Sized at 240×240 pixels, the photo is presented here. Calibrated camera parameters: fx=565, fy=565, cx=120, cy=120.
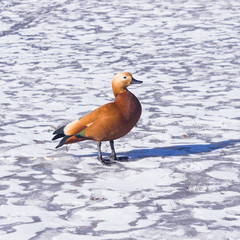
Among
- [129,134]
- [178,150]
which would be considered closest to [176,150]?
[178,150]

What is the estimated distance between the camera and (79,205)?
4.91 meters

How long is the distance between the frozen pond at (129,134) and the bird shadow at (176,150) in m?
0.01

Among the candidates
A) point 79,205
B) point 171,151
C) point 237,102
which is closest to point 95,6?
point 237,102

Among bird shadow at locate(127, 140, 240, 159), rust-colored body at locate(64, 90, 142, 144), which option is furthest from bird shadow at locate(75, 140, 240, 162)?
rust-colored body at locate(64, 90, 142, 144)

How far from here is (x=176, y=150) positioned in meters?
6.62

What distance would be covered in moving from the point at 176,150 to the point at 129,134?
97 cm

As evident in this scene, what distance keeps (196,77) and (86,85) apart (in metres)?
2.15

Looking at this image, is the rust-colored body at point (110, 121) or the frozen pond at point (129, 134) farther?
the rust-colored body at point (110, 121)

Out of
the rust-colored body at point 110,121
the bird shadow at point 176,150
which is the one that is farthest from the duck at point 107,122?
the bird shadow at point 176,150

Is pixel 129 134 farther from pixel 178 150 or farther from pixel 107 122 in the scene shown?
pixel 107 122

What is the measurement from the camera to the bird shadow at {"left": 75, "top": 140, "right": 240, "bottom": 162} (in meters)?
6.46

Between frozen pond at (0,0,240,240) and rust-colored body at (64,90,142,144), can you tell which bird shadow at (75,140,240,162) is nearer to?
frozen pond at (0,0,240,240)

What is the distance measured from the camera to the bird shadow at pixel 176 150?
6.46m

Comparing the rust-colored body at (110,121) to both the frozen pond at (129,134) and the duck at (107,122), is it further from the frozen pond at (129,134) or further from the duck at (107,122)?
the frozen pond at (129,134)
